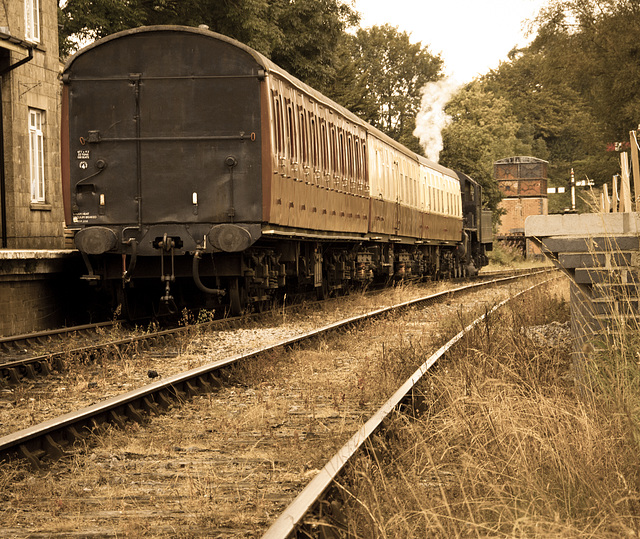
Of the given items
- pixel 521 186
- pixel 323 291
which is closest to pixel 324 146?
pixel 323 291

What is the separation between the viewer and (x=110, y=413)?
6.73 meters

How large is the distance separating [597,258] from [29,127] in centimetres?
1518

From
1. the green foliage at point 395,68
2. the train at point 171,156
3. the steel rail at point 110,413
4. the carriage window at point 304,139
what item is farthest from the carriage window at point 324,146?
the green foliage at point 395,68

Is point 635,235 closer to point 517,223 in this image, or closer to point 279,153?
point 279,153

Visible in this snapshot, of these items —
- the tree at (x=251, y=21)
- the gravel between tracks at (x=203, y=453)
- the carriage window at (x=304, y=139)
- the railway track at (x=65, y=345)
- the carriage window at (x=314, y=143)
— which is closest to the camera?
the gravel between tracks at (x=203, y=453)

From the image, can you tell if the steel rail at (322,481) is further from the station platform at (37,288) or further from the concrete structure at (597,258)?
the station platform at (37,288)

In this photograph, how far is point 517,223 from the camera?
80.8m

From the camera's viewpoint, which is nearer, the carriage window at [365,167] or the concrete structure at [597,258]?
the concrete structure at [597,258]

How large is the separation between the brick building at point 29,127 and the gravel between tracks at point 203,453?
32.8ft

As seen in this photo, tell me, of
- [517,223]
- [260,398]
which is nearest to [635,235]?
[260,398]

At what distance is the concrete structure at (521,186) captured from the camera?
261 ft

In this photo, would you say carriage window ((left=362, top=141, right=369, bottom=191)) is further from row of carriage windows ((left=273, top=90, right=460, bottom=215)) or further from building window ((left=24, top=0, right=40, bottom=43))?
building window ((left=24, top=0, right=40, bottom=43))

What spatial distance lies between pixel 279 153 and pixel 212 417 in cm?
707

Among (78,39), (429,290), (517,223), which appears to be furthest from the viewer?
(517,223)
